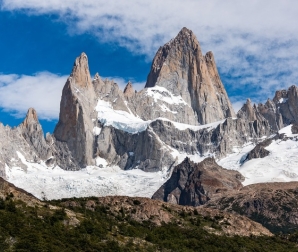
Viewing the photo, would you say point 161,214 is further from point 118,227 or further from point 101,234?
point 101,234

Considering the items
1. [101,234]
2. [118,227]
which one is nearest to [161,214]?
[118,227]

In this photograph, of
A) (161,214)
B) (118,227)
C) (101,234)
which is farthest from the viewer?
(161,214)

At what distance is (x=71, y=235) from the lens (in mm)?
70438

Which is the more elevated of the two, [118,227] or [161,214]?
[161,214]

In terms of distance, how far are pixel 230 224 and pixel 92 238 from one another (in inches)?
1031

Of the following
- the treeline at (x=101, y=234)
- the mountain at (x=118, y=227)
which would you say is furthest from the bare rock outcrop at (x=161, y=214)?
the treeline at (x=101, y=234)

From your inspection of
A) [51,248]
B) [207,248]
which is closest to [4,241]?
[51,248]

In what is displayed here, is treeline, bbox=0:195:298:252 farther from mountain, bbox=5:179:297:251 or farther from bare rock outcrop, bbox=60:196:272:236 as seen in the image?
bare rock outcrop, bbox=60:196:272:236

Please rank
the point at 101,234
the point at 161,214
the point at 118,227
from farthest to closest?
the point at 161,214 < the point at 118,227 < the point at 101,234

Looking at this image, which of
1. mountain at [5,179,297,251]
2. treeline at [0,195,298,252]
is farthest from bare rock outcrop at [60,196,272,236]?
treeline at [0,195,298,252]

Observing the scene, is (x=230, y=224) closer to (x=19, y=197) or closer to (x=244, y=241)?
(x=244, y=241)

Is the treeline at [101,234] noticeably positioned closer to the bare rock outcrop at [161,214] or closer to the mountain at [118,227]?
the mountain at [118,227]

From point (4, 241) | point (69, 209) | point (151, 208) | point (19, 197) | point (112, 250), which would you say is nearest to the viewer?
point (4, 241)

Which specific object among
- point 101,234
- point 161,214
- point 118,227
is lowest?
point 101,234
